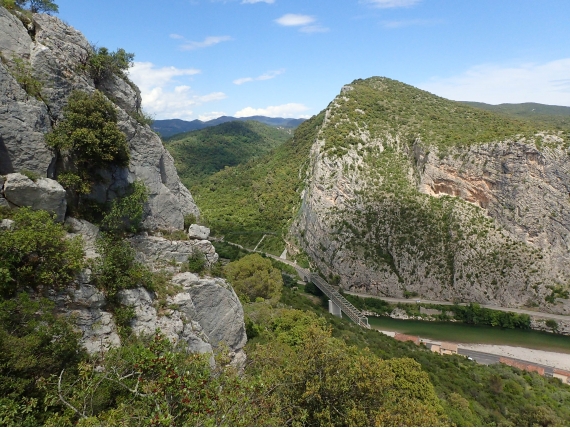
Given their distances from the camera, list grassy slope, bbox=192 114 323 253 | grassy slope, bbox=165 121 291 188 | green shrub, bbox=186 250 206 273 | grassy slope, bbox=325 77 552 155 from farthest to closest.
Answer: grassy slope, bbox=165 121 291 188 < grassy slope, bbox=192 114 323 253 < grassy slope, bbox=325 77 552 155 < green shrub, bbox=186 250 206 273

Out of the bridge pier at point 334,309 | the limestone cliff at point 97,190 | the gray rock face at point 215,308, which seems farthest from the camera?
the bridge pier at point 334,309

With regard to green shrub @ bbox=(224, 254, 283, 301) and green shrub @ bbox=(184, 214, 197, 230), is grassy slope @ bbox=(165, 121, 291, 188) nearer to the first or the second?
green shrub @ bbox=(224, 254, 283, 301)

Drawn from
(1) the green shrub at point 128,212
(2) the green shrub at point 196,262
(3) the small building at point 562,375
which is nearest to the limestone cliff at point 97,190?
(2) the green shrub at point 196,262

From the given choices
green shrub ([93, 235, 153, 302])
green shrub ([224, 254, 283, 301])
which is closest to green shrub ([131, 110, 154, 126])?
green shrub ([93, 235, 153, 302])

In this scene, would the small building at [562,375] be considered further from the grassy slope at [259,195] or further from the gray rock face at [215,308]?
the grassy slope at [259,195]

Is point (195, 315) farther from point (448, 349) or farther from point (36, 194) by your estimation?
point (448, 349)

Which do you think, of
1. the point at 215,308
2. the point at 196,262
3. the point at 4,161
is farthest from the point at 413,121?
the point at 4,161

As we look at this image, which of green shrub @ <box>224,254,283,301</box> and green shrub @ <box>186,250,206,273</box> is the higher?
green shrub @ <box>186,250,206,273</box>
